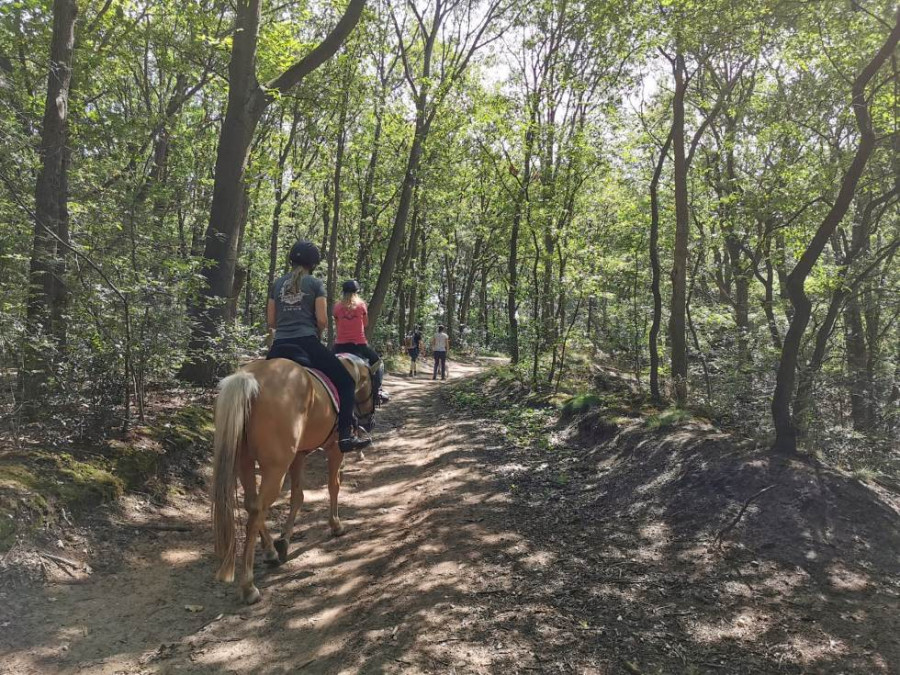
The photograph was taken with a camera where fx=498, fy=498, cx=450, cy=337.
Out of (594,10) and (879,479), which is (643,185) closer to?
(594,10)

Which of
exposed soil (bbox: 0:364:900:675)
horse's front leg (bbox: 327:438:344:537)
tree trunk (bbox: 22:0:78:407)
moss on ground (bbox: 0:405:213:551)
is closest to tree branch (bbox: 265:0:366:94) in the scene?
tree trunk (bbox: 22:0:78:407)

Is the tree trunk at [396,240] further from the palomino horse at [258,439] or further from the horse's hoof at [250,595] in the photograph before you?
the horse's hoof at [250,595]

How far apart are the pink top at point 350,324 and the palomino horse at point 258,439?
217cm

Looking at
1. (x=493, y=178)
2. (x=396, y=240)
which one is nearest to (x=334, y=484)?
(x=396, y=240)

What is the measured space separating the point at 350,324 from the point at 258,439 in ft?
11.0

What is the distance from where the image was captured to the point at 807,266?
632 centimetres

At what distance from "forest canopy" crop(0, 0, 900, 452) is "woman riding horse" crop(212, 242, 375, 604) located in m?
2.09

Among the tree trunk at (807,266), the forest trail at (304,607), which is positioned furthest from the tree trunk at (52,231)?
the tree trunk at (807,266)

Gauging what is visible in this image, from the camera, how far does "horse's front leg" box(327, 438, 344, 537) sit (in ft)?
19.3

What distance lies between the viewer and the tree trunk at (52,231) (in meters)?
5.28

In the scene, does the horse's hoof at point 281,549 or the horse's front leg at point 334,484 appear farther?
the horse's front leg at point 334,484

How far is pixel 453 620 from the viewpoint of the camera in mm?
3695

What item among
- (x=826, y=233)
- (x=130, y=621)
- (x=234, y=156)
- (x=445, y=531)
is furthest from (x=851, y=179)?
(x=234, y=156)

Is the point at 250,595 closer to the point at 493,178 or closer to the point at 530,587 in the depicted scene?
the point at 530,587
